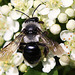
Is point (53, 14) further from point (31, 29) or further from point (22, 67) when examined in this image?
point (22, 67)

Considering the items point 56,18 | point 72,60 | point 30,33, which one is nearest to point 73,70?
point 72,60

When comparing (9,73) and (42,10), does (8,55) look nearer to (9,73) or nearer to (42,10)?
(9,73)

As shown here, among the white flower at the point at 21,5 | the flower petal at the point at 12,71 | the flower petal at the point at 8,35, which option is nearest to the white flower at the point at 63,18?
the white flower at the point at 21,5

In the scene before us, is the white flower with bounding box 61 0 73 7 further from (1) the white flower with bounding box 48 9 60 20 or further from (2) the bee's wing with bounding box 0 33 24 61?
(2) the bee's wing with bounding box 0 33 24 61

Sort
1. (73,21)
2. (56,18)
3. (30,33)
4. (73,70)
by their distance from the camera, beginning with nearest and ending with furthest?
(30,33) → (73,21) → (56,18) → (73,70)

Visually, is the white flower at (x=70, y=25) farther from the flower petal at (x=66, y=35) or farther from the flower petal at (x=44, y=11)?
the flower petal at (x=44, y=11)

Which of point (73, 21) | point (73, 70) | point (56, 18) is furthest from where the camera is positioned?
point (73, 70)
